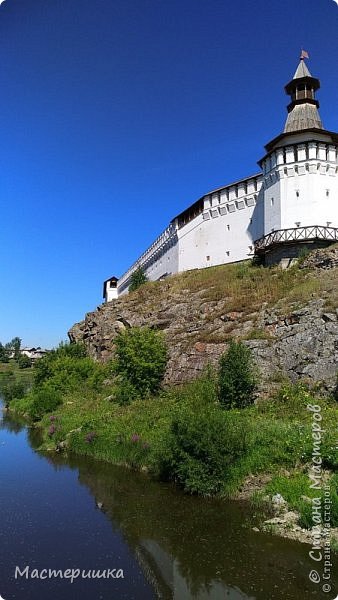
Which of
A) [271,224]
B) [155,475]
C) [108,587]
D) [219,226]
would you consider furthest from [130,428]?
[219,226]

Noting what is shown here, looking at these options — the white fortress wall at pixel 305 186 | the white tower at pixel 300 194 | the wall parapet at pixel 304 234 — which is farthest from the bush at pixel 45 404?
the white fortress wall at pixel 305 186

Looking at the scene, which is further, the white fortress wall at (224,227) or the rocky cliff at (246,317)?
the white fortress wall at (224,227)

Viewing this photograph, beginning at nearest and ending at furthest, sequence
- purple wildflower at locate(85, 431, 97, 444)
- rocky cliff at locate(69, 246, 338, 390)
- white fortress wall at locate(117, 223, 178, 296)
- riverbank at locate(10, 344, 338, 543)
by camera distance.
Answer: riverbank at locate(10, 344, 338, 543), purple wildflower at locate(85, 431, 97, 444), rocky cliff at locate(69, 246, 338, 390), white fortress wall at locate(117, 223, 178, 296)

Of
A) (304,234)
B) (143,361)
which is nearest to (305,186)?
(304,234)

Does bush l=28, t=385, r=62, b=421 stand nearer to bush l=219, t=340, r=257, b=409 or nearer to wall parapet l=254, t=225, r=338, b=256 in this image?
bush l=219, t=340, r=257, b=409

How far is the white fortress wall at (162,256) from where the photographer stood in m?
51.2

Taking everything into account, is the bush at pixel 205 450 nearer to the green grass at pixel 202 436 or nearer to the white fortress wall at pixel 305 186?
the green grass at pixel 202 436

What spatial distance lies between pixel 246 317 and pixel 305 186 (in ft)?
43.3

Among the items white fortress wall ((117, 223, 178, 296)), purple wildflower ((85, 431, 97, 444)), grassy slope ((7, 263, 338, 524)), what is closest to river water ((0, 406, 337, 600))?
grassy slope ((7, 263, 338, 524))

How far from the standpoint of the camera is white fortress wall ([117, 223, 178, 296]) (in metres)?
51.2

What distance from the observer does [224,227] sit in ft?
136

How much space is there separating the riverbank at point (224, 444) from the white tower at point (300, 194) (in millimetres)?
14697

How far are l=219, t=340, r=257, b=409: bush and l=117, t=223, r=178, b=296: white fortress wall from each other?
29581mm

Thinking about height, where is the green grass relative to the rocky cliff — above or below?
below
